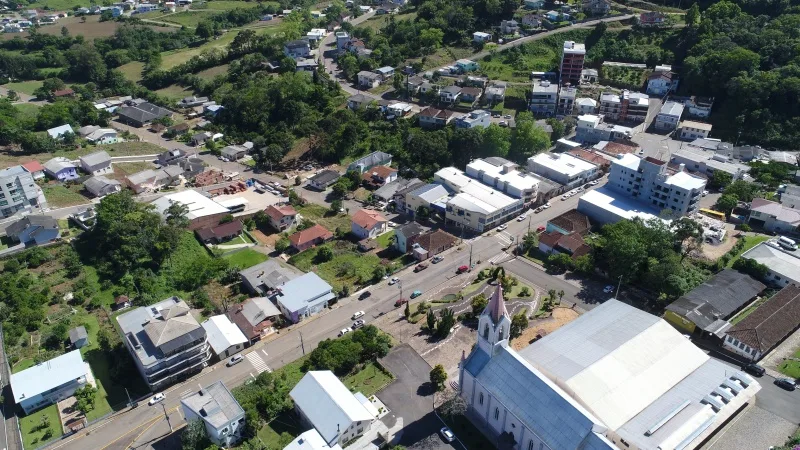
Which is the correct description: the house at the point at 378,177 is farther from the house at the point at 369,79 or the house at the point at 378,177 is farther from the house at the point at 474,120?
the house at the point at 369,79

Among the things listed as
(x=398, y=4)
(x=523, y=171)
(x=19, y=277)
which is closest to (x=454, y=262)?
(x=523, y=171)

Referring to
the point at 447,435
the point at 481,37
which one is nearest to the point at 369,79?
the point at 481,37

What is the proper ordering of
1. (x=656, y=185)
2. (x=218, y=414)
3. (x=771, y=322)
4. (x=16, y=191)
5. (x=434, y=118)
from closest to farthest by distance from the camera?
(x=218, y=414) → (x=771, y=322) → (x=656, y=185) → (x=16, y=191) → (x=434, y=118)

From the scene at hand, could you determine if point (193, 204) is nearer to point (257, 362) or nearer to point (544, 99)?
point (257, 362)

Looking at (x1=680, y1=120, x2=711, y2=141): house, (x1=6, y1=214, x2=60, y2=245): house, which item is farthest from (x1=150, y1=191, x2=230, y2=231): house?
(x1=680, y1=120, x2=711, y2=141): house

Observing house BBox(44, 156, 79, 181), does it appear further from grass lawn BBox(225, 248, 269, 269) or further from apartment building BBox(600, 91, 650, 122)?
apartment building BBox(600, 91, 650, 122)

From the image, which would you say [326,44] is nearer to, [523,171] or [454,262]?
[523,171]

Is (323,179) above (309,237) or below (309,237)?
below
